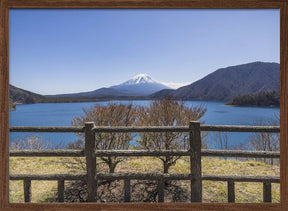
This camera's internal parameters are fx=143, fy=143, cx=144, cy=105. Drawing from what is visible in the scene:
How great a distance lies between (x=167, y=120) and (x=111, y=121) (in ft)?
4.05

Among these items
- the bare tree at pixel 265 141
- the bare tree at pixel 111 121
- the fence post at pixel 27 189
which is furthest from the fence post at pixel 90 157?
the bare tree at pixel 265 141

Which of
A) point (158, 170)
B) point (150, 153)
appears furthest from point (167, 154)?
point (158, 170)

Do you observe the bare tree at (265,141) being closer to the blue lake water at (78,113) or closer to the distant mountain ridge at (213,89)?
the blue lake water at (78,113)

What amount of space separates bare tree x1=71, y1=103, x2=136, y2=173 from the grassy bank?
0.54 meters

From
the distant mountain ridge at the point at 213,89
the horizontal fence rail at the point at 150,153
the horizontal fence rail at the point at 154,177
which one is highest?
the distant mountain ridge at the point at 213,89

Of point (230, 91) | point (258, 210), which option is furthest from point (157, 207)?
point (230, 91)

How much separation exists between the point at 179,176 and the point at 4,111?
6.75 ft

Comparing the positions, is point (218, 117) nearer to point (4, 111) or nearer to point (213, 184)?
point (213, 184)

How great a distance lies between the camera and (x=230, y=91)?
3.63m

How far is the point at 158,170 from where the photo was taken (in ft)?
10.7

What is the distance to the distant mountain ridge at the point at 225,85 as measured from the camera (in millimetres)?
3338

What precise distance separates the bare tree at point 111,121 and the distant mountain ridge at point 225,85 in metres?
0.87

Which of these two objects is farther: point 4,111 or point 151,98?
point 151,98

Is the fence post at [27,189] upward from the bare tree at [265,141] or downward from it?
upward
